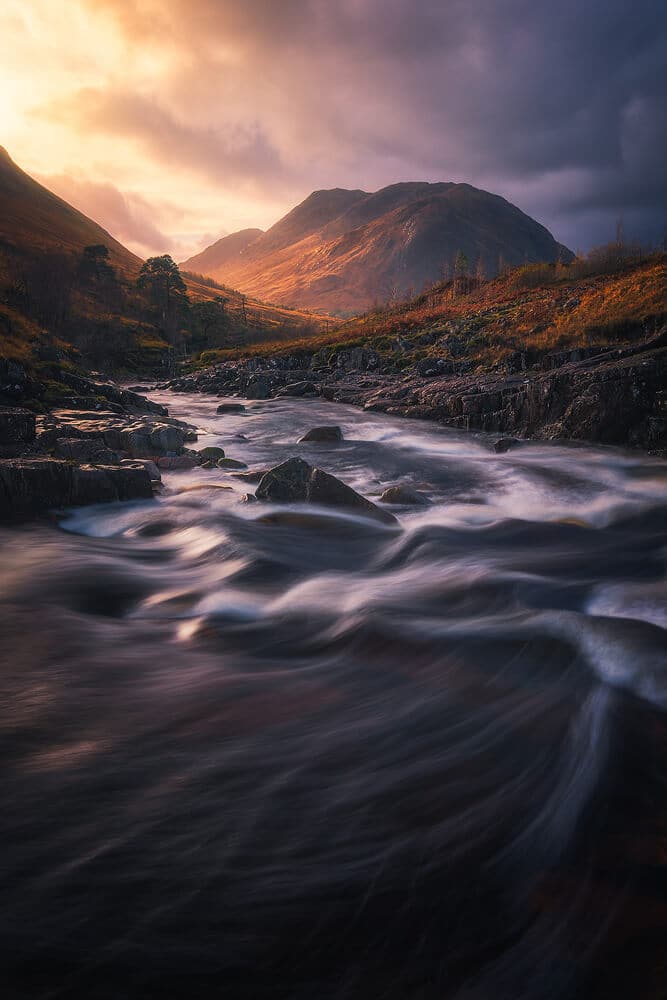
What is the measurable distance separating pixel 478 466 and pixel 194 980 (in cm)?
1122

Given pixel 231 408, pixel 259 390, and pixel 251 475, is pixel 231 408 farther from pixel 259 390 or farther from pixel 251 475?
pixel 251 475

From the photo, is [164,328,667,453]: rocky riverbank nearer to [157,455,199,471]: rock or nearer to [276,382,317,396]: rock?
[276,382,317,396]: rock

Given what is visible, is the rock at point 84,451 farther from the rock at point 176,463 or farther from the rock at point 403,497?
the rock at point 403,497

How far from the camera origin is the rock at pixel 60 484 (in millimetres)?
8047

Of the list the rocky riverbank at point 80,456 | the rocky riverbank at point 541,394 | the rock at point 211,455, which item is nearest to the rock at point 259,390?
the rocky riverbank at point 541,394

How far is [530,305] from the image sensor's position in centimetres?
2842

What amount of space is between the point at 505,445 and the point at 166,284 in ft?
220

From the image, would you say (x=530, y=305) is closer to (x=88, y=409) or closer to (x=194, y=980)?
(x=88, y=409)

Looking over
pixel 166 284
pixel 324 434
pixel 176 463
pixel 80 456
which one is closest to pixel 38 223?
pixel 166 284

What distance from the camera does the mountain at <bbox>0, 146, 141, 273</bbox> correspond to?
269ft

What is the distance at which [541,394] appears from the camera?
14.2 m

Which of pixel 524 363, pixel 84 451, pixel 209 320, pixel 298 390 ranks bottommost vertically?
pixel 84 451

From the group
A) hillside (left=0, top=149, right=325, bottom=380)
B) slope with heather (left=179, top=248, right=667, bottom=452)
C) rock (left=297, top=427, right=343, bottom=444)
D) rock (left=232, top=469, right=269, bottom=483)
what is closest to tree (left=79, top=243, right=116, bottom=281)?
hillside (left=0, top=149, right=325, bottom=380)

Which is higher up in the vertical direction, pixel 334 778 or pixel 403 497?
pixel 403 497
